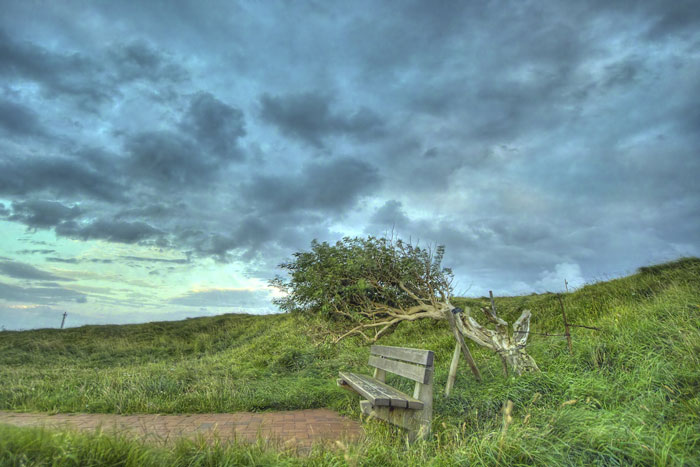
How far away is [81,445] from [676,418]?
18.1ft

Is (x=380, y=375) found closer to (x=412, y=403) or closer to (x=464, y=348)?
(x=464, y=348)

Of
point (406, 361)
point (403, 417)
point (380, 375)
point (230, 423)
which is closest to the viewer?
point (403, 417)

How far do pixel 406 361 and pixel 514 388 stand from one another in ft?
5.25

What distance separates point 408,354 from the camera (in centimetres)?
560

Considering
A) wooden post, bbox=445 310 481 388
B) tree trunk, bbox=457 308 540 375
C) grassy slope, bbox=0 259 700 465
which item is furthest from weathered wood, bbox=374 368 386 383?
tree trunk, bbox=457 308 540 375

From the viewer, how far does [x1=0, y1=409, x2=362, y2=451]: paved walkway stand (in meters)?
5.41

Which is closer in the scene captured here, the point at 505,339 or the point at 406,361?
the point at 406,361

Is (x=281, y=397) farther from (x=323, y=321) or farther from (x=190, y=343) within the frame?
(x=190, y=343)

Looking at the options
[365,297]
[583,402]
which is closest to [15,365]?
[365,297]

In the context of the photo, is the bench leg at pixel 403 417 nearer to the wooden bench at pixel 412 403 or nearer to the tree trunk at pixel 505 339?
the wooden bench at pixel 412 403

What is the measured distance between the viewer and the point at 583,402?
526 cm

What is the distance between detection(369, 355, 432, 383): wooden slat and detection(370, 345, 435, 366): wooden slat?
0.07m

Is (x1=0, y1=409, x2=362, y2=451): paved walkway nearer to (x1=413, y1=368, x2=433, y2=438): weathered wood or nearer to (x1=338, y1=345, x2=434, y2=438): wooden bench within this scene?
(x1=338, y1=345, x2=434, y2=438): wooden bench

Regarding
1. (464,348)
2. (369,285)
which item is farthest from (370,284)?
(464,348)
